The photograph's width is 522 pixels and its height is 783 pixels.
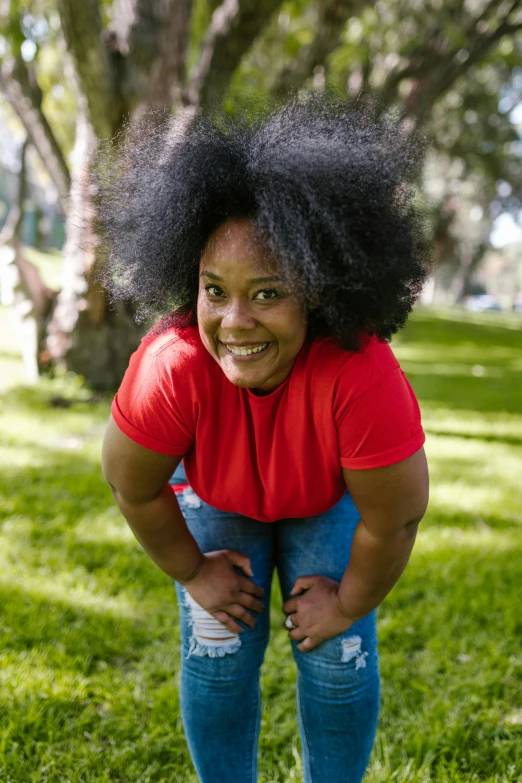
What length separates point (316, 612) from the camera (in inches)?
67.6

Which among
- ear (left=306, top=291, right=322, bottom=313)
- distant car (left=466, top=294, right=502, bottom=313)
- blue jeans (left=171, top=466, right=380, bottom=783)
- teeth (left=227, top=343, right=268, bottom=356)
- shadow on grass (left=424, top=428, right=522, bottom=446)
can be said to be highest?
ear (left=306, top=291, right=322, bottom=313)

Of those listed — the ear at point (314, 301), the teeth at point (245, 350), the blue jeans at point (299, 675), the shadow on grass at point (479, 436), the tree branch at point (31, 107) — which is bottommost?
the shadow on grass at point (479, 436)

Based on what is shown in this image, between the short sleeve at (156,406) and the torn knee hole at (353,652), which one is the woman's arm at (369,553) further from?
the short sleeve at (156,406)

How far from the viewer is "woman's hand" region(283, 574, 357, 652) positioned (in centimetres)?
169

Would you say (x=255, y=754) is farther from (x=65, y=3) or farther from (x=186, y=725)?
(x=65, y=3)

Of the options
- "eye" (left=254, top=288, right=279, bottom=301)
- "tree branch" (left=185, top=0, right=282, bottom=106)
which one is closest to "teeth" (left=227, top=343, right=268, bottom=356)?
"eye" (left=254, top=288, right=279, bottom=301)

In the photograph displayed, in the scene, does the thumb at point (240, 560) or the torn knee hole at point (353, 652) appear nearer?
the torn knee hole at point (353, 652)

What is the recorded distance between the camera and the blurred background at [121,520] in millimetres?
2152

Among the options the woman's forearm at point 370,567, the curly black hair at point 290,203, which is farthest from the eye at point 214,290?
the woman's forearm at point 370,567

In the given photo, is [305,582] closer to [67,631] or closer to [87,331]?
[67,631]

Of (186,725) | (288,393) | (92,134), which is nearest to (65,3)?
(92,134)

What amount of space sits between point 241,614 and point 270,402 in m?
0.60

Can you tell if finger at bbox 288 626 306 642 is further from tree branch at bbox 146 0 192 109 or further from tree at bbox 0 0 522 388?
tree branch at bbox 146 0 192 109

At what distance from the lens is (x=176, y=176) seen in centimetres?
149
